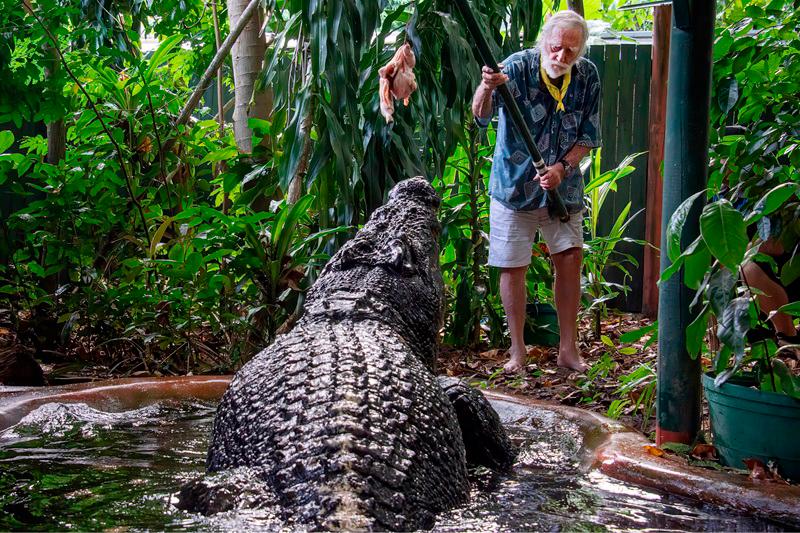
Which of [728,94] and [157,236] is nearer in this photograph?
[728,94]

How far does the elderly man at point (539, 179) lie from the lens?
4309 millimetres

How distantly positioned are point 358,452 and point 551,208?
2.91m

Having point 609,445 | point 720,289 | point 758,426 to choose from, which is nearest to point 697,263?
point 720,289

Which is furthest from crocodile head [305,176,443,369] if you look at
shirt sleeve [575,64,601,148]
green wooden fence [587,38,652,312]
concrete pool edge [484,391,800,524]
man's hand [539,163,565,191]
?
green wooden fence [587,38,652,312]

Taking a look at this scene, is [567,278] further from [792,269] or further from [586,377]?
[792,269]

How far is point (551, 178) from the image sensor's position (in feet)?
13.4

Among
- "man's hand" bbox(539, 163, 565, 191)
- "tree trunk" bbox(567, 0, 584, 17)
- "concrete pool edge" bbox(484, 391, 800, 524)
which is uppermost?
"tree trunk" bbox(567, 0, 584, 17)

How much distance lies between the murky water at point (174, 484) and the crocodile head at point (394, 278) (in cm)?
61

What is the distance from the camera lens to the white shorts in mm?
4410

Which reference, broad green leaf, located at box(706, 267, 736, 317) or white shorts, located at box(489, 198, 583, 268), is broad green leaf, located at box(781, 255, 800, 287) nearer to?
broad green leaf, located at box(706, 267, 736, 317)

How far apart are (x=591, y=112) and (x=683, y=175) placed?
192 cm

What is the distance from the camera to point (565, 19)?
4.10 meters

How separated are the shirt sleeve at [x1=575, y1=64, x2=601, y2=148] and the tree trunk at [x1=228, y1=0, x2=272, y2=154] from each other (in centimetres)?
222

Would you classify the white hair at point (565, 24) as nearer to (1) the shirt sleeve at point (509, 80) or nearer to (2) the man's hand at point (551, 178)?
(1) the shirt sleeve at point (509, 80)
